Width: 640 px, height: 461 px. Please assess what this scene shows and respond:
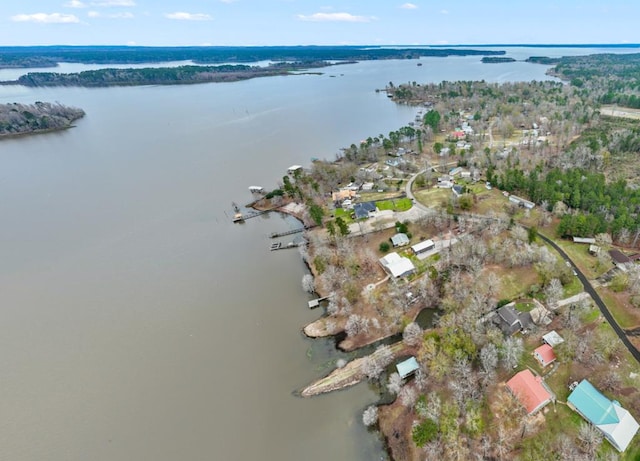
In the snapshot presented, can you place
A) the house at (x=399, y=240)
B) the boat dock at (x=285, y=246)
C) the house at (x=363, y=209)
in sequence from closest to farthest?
the house at (x=399, y=240) → the boat dock at (x=285, y=246) → the house at (x=363, y=209)

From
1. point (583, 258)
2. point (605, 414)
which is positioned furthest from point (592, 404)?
point (583, 258)

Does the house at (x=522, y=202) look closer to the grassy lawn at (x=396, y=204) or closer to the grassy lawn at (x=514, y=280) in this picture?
the grassy lawn at (x=396, y=204)

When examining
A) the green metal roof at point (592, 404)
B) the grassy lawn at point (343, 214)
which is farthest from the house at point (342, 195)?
the green metal roof at point (592, 404)

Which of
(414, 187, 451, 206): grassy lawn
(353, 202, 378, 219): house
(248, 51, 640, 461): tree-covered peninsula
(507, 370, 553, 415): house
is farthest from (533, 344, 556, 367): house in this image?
(414, 187, 451, 206): grassy lawn

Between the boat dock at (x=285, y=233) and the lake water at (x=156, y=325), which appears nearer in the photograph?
the lake water at (x=156, y=325)

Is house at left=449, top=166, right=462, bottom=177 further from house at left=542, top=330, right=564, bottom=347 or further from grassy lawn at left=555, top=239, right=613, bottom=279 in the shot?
house at left=542, top=330, right=564, bottom=347

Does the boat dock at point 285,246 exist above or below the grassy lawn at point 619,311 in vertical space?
below

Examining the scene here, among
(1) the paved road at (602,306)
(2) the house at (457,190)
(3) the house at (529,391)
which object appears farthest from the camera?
(2) the house at (457,190)
